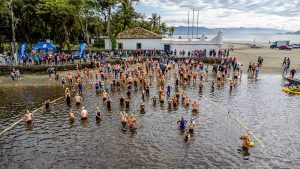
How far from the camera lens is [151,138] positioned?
19172mm

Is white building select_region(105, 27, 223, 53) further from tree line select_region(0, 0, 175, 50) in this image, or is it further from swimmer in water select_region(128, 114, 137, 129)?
swimmer in water select_region(128, 114, 137, 129)

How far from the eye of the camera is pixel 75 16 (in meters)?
53.2

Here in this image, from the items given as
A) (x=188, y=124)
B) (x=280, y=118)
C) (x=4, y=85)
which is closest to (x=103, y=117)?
(x=188, y=124)

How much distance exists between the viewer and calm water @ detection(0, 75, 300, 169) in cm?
1616

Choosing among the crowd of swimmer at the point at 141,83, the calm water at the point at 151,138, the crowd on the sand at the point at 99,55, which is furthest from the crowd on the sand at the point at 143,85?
the crowd on the sand at the point at 99,55

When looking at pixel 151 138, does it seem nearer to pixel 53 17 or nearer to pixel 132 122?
pixel 132 122

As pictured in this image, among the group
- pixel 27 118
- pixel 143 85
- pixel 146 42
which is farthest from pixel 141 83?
pixel 146 42

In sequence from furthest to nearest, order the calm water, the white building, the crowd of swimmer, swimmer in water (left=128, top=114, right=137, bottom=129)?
the white building, the crowd of swimmer, swimmer in water (left=128, top=114, right=137, bottom=129), the calm water

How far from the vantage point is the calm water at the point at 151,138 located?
16.2 meters

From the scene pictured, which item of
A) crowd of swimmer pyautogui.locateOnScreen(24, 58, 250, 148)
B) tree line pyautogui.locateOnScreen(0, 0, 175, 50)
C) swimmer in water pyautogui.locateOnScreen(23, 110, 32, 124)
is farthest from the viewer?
tree line pyautogui.locateOnScreen(0, 0, 175, 50)

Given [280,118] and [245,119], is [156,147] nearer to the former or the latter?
[245,119]

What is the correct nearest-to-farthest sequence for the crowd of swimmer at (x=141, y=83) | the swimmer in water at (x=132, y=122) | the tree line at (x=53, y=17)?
the swimmer in water at (x=132, y=122)
the crowd of swimmer at (x=141, y=83)
the tree line at (x=53, y=17)

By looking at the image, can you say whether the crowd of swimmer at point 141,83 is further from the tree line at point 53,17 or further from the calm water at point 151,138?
the tree line at point 53,17

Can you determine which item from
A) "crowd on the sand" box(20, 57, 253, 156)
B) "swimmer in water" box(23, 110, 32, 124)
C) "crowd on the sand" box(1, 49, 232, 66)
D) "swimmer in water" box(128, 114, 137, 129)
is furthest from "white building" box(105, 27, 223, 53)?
"swimmer in water" box(128, 114, 137, 129)
